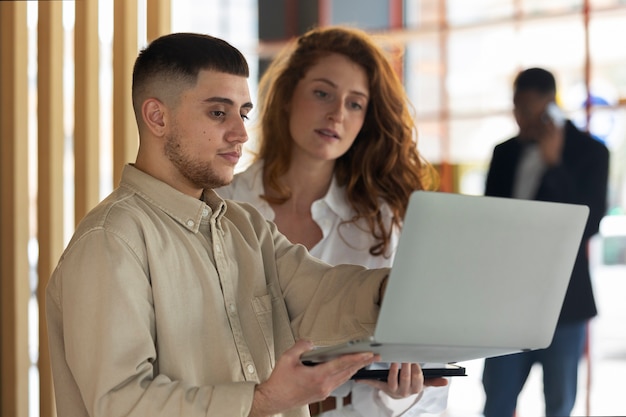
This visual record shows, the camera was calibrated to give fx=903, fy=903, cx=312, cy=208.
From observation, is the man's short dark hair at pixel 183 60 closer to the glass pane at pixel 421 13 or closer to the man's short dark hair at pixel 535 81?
the man's short dark hair at pixel 535 81

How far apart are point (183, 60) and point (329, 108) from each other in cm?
104

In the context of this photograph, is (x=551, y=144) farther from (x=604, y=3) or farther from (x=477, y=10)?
(x=477, y=10)

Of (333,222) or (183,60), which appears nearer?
(183,60)

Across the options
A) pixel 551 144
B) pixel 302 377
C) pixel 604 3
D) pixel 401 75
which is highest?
pixel 604 3

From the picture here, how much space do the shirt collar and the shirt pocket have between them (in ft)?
0.60

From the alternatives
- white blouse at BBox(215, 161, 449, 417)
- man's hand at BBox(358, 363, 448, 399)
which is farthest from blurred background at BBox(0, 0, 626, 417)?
man's hand at BBox(358, 363, 448, 399)

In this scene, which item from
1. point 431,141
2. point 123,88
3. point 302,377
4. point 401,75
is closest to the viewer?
point 302,377

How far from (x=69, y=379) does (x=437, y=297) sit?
663 millimetres

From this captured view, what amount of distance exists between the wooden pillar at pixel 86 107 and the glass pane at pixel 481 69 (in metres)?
3.71

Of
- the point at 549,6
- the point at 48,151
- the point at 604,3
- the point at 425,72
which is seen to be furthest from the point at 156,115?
the point at 425,72

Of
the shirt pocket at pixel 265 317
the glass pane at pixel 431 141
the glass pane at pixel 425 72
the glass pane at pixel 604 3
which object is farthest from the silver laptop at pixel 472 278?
the glass pane at pixel 425 72

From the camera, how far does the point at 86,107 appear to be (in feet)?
7.89

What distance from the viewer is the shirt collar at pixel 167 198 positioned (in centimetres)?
163

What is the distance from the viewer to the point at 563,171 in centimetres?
417
